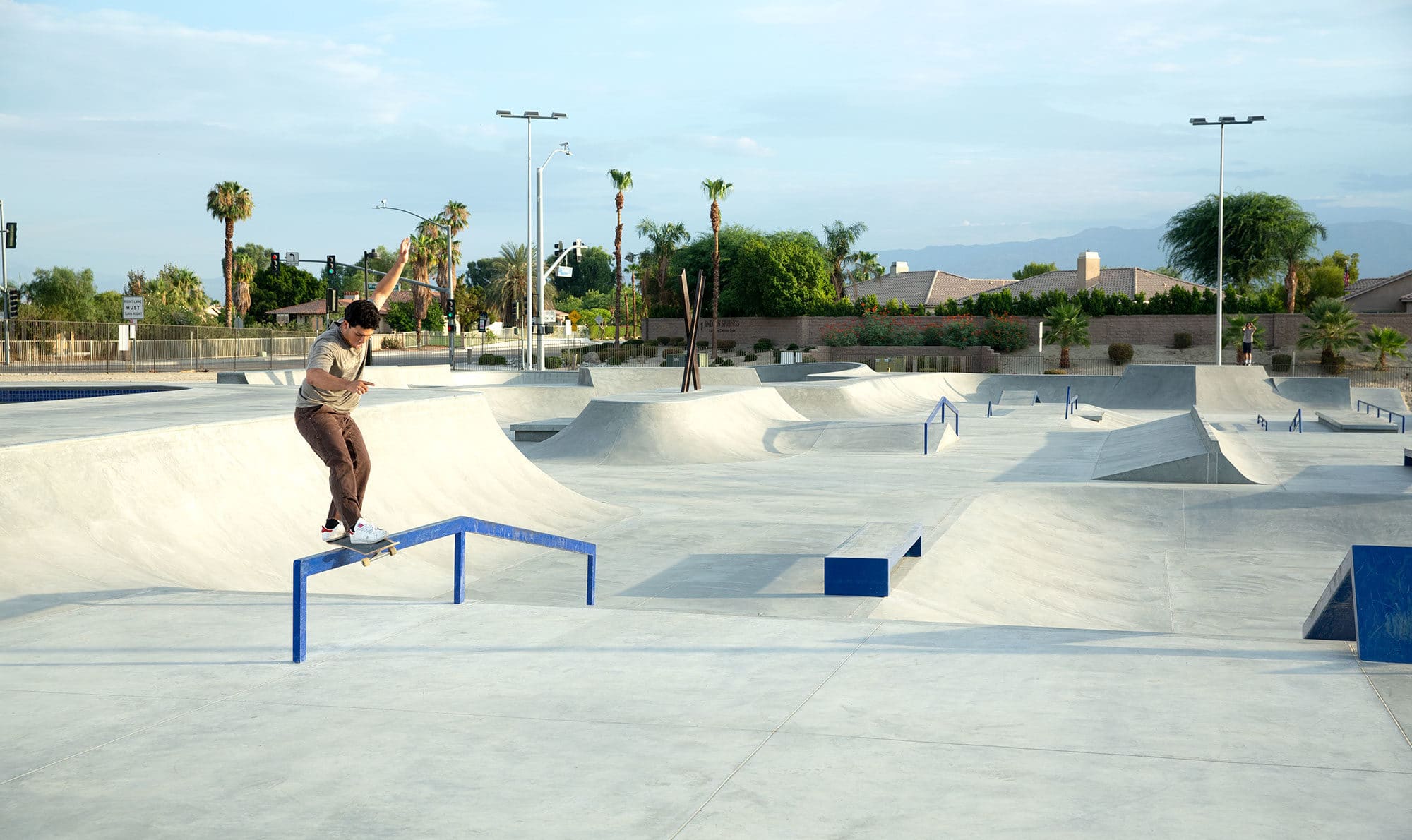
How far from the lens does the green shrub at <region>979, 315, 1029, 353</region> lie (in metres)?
55.4

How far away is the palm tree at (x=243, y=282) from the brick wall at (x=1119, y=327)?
3730 cm

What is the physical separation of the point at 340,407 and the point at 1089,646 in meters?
4.12

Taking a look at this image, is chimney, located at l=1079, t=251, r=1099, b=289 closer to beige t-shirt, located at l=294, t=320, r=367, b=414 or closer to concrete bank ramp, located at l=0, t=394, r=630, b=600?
concrete bank ramp, located at l=0, t=394, r=630, b=600

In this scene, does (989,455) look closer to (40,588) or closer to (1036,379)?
(40,588)

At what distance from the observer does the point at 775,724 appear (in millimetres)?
4078

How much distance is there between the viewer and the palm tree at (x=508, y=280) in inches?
3839

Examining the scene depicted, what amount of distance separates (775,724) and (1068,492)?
10959mm

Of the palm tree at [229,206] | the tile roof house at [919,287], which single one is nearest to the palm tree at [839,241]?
the tile roof house at [919,287]

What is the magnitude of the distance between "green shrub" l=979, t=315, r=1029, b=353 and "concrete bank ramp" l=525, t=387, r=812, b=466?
37342 millimetres

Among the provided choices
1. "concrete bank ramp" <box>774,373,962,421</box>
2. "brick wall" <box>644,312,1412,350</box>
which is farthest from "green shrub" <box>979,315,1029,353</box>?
"concrete bank ramp" <box>774,373,962,421</box>

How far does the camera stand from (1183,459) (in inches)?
593

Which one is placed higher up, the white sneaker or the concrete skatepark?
the white sneaker

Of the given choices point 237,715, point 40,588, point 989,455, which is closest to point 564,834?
point 237,715

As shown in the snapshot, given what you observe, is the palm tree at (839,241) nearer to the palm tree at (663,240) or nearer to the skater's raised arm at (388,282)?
the palm tree at (663,240)
